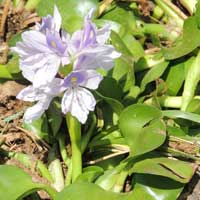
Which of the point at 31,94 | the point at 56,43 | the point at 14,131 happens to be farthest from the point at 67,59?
the point at 14,131

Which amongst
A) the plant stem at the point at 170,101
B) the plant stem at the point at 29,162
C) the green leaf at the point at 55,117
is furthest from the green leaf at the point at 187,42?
the plant stem at the point at 29,162

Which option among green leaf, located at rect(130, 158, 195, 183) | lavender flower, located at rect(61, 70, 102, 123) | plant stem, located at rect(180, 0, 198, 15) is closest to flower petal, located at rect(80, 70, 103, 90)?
lavender flower, located at rect(61, 70, 102, 123)

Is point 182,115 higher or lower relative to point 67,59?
lower

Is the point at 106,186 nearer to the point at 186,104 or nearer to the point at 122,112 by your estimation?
the point at 122,112

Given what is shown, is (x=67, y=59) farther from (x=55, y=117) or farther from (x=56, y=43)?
(x=55, y=117)

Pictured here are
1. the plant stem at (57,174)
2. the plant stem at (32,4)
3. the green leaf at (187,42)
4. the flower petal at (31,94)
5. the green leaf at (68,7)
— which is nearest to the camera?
the flower petal at (31,94)

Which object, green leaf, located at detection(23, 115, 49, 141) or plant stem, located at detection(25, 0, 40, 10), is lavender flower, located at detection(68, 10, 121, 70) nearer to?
green leaf, located at detection(23, 115, 49, 141)

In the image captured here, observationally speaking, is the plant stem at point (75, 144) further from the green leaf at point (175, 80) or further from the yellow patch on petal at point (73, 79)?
the green leaf at point (175, 80)
